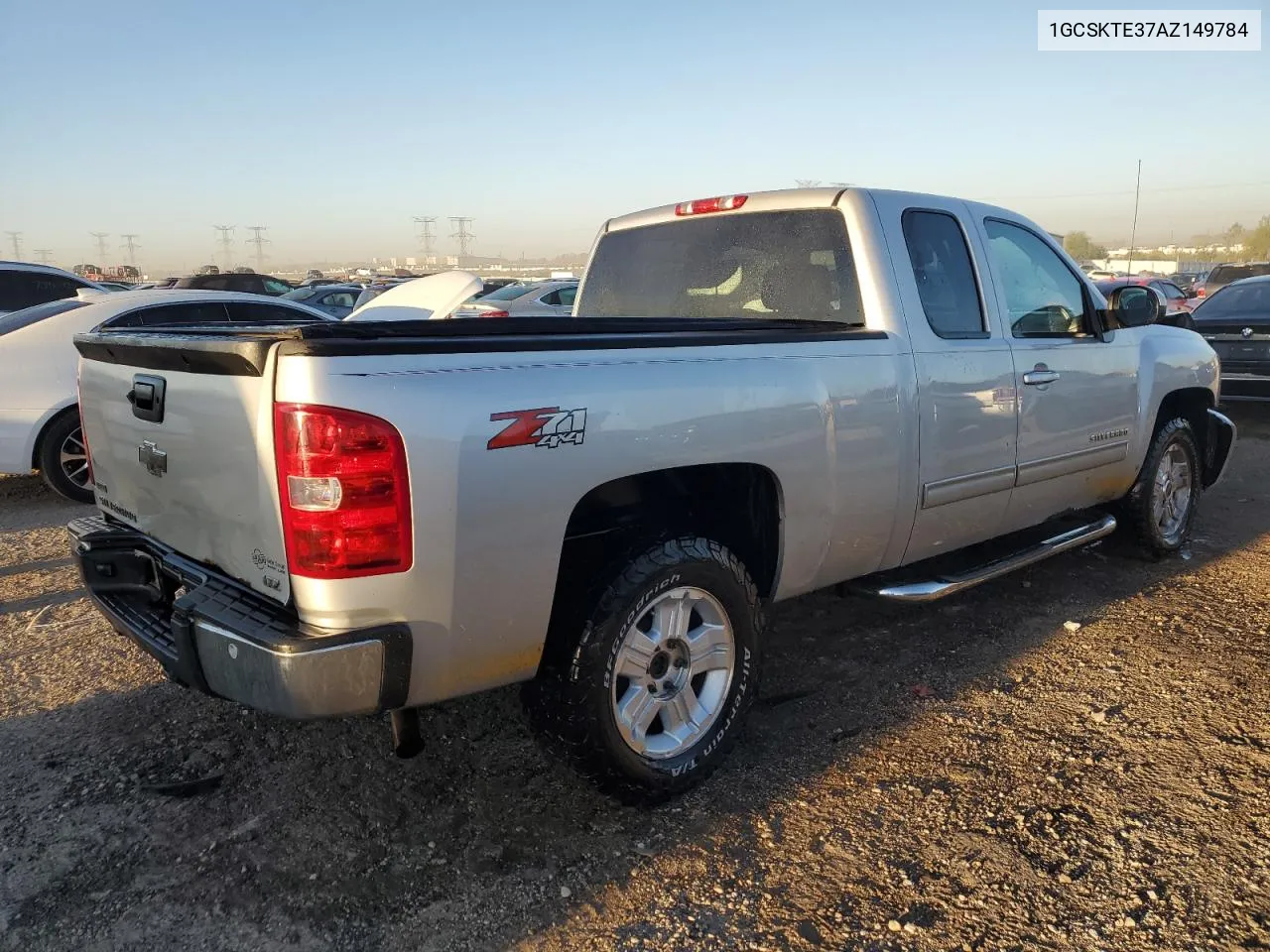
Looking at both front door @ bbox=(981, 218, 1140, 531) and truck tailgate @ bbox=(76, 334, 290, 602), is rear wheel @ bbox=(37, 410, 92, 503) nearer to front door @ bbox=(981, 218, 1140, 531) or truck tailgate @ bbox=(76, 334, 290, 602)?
truck tailgate @ bbox=(76, 334, 290, 602)

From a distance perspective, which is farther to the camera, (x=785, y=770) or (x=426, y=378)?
(x=785, y=770)

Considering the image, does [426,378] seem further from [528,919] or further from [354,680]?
[528,919]

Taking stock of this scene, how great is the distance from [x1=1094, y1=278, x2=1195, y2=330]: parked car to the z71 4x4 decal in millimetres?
3396

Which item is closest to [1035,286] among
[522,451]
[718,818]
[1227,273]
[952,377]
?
[952,377]

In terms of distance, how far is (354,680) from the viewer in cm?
227

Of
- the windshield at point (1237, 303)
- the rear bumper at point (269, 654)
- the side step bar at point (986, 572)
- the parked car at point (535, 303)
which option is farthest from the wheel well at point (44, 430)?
the windshield at point (1237, 303)

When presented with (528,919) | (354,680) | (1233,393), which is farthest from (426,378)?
(1233,393)

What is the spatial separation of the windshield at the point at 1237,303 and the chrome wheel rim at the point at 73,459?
11.0 m

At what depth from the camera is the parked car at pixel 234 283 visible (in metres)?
16.7

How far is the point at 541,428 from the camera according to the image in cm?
245

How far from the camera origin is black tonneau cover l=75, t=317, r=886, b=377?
2287 millimetres

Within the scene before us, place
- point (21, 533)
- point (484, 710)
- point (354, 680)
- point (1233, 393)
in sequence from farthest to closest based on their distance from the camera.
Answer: point (1233, 393) < point (21, 533) < point (484, 710) < point (354, 680)

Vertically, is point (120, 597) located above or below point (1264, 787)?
above

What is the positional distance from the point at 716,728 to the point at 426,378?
1.58 meters
